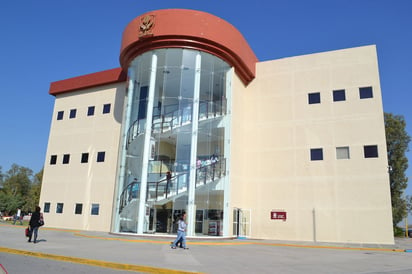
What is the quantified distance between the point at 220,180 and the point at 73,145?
13.9 meters

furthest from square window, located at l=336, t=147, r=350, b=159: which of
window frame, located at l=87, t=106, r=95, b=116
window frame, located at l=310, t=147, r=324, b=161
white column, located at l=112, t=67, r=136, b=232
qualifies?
window frame, located at l=87, t=106, r=95, b=116

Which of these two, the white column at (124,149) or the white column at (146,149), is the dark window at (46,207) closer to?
the white column at (124,149)

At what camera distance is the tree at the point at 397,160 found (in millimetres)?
36344

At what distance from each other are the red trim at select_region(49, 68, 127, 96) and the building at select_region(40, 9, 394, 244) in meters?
2.55

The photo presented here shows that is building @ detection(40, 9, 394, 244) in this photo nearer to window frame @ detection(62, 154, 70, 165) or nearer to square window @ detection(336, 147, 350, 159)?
square window @ detection(336, 147, 350, 159)

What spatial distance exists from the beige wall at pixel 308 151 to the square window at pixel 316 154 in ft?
0.88

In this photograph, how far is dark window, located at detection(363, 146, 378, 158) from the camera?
20.4m

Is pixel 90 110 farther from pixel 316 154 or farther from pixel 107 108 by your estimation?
pixel 316 154

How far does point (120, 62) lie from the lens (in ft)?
74.6

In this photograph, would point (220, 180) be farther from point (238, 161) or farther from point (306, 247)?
point (306, 247)

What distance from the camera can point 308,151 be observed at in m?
22.0

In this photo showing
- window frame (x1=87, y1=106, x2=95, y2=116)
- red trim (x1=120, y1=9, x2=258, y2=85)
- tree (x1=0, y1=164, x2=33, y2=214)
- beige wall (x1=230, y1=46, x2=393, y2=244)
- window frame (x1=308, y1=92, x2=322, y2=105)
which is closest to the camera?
red trim (x1=120, y1=9, x2=258, y2=85)

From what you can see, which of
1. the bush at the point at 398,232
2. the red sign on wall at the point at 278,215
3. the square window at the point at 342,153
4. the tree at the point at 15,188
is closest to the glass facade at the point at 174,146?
the red sign on wall at the point at 278,215

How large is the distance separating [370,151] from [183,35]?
1358cm
